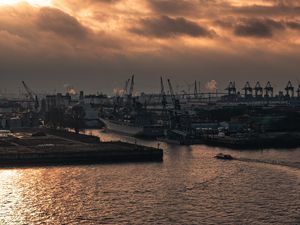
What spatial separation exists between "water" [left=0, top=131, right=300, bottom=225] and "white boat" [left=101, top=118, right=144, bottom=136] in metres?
19.1

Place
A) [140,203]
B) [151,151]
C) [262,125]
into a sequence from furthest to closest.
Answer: [262,125] < [151,151] < [140,203]

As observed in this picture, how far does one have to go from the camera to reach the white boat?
4394cm

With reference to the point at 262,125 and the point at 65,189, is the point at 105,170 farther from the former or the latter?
the point at 262,125

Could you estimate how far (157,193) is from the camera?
17.7 metres

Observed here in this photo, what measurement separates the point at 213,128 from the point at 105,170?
21.9 metres

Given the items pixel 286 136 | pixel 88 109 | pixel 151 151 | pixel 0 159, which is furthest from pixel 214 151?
pixel 88 109

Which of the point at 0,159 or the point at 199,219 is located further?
the point at 0,159

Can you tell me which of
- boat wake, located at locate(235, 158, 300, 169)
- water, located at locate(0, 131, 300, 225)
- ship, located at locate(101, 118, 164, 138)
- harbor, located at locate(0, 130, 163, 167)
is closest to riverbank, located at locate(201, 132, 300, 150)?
boat wake, located at locate(235, 158, 300, 169)

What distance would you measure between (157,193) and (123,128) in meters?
30.0

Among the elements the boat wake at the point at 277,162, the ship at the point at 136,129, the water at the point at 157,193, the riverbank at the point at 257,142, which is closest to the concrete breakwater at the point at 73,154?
the water at the point at 157,193

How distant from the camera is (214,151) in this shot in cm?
3031

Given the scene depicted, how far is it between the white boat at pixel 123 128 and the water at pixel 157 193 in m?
19.1

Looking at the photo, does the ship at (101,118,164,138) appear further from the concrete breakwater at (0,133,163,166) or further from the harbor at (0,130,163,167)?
the concrete breakwater at (0,133,163,166)

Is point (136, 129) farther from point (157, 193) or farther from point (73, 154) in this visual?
point (157, 193)
